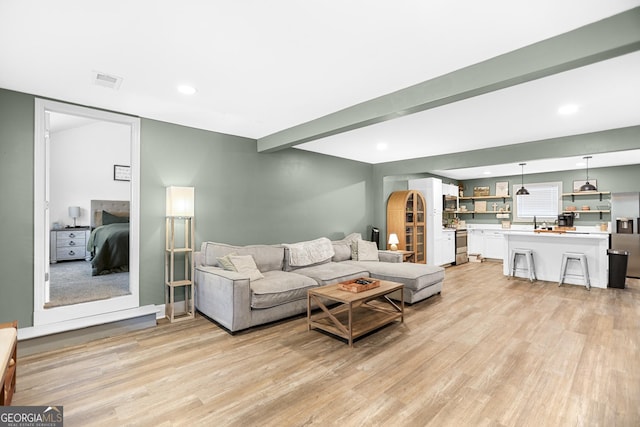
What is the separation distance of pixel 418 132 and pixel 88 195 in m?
6.79

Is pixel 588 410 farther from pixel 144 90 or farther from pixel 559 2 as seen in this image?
pixel 144 90

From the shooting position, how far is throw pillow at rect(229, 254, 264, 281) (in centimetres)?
386

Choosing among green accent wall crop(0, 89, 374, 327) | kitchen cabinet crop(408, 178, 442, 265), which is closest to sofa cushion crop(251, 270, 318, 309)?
green accent wall crop(0, 89, 374, 327)

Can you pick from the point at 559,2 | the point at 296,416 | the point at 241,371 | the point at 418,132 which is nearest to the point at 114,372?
the point at 241,371

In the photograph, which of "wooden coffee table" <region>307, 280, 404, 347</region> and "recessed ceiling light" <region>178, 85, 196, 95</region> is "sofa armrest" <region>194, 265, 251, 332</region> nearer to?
"wooden coffee table" <region>307, 280, 404, 347</region>

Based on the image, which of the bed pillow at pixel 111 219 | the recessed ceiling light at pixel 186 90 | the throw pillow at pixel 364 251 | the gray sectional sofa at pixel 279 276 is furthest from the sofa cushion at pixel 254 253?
the bed pillow at pixel 111 219

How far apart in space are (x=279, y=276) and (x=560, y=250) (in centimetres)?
531

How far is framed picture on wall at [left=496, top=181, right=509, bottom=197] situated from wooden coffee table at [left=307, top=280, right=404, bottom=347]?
258 inches

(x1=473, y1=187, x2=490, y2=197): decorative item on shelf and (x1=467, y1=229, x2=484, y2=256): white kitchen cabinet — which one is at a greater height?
(x1=473, y1=187, x2=490, y2=197): decorative item on shelf

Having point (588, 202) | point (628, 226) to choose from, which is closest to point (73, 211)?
point (628, 226)

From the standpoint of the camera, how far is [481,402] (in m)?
2.12

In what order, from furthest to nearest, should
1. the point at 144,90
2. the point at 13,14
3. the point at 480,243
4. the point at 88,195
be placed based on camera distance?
the point at 480,243 < the point at 88,195 < the point at 144,90 < the point at 13,14

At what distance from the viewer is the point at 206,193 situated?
426cm

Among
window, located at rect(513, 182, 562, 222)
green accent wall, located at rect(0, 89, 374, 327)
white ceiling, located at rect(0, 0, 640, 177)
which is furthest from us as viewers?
window, located at rect(513, 182, 562, 222)
